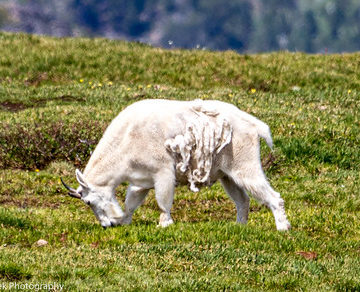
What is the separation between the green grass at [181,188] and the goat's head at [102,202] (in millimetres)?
271

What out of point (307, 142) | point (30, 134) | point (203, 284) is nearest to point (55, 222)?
point (203, 284)

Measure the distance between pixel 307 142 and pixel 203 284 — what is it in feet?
29.1

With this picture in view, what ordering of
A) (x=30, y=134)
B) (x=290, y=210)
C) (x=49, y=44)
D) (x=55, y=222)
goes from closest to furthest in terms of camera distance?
(x=55, y=222), (x=290, y=210), (x=30, y=134), (x=49, y=44)

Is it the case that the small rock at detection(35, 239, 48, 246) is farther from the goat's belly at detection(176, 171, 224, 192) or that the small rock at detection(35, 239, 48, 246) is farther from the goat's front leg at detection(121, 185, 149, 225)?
the goat's belly at detection(176, 171, 224, 192)

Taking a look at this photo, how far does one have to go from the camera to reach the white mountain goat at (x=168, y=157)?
9.60 m

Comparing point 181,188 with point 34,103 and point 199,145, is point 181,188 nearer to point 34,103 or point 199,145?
point 199,145

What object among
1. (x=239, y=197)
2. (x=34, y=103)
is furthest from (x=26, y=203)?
(x=34, y=103)

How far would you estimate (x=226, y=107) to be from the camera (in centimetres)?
1021

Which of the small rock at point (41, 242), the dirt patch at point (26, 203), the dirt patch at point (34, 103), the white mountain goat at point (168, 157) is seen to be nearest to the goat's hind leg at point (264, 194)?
the white mountain goat at point (168, 157)

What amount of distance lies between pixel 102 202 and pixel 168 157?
1053mm

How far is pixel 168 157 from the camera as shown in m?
9.63

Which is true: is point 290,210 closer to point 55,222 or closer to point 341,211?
point 341,211

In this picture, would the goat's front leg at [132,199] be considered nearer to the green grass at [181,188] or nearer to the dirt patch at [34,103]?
the green grass at [181,188]

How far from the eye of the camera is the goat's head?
380 inches
